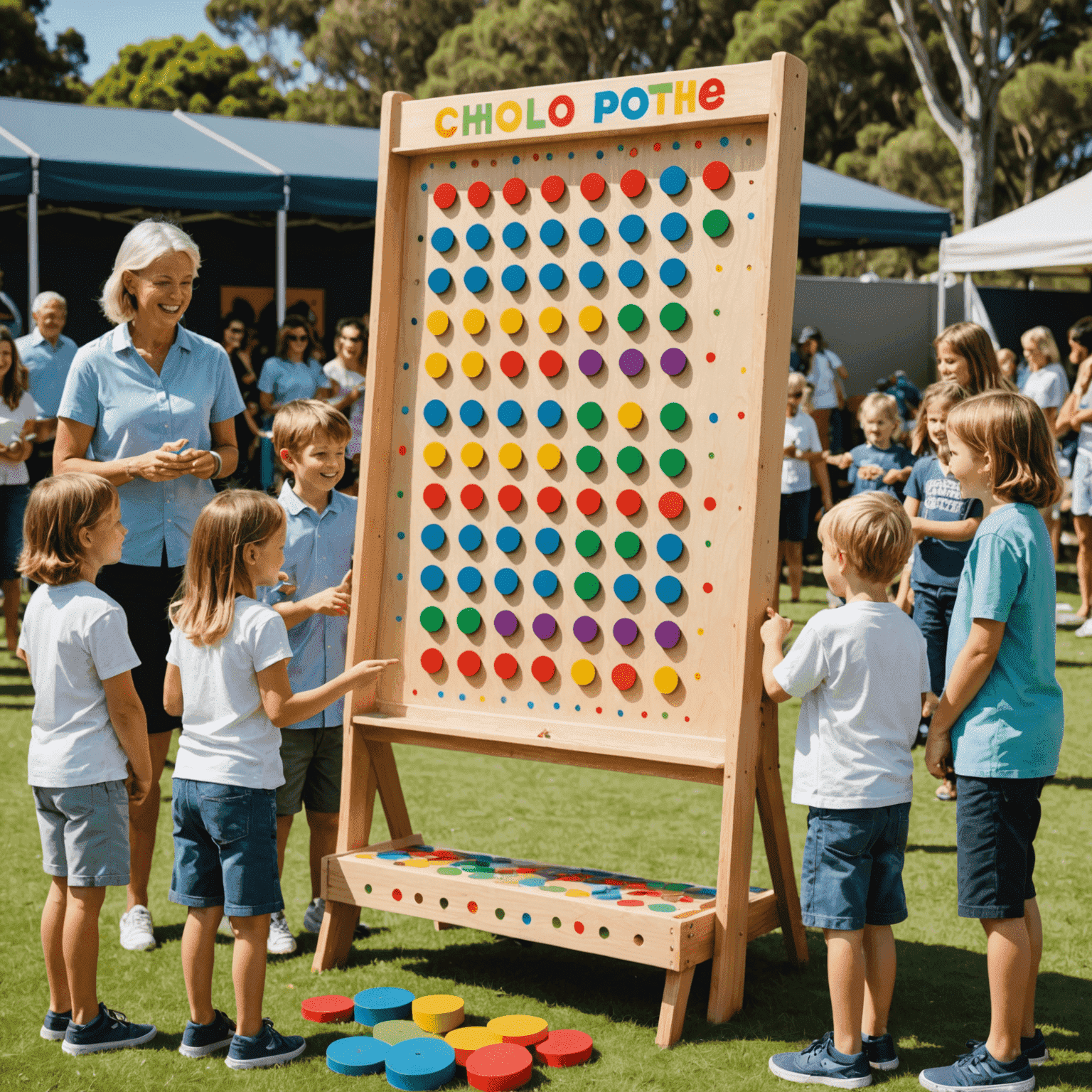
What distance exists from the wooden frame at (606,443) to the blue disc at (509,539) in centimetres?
5

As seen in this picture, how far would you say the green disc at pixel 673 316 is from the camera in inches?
140

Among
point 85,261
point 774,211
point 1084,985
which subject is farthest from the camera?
point 85,261

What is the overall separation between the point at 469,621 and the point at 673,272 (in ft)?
3.79

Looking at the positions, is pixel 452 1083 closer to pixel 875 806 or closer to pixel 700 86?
pixel 875 806

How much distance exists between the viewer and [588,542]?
371 cm

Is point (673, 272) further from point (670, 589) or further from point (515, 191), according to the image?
point (670, 589)

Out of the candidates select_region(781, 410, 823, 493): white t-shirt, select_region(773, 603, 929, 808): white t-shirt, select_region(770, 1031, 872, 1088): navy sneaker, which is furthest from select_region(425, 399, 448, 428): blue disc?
select_region(781, 410, 823, 493): white t-shirt

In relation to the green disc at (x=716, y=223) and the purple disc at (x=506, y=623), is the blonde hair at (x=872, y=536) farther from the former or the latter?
the purple disc at (x=506, y=623)

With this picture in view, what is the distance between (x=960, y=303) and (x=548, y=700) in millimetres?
16057

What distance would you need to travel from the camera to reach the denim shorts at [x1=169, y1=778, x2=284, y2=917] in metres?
3.12

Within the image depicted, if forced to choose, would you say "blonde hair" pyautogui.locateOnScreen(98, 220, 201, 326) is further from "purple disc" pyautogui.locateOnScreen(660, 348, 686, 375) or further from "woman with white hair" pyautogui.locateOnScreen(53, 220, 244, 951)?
"purple disc" pyautogui.locateOnScreen(660, 348, 686, 375)

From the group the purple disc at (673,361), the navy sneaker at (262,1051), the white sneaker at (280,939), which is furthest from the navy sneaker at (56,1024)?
the purple disc at (673,361)

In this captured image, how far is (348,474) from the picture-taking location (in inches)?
437

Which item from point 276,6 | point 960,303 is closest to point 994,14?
point 960,303
